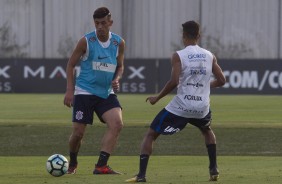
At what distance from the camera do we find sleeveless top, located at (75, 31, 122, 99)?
483 inches

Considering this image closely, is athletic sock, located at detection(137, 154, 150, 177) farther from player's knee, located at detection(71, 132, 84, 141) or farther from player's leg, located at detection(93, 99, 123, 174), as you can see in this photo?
player's knee, located at detection(71, 132, 84, 141)

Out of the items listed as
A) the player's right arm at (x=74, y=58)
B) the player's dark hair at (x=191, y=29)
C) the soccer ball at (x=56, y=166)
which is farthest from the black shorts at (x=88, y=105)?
the player's dark hair at (x=191, y=29)

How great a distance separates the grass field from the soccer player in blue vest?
1.59ft

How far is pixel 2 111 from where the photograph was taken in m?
29.2

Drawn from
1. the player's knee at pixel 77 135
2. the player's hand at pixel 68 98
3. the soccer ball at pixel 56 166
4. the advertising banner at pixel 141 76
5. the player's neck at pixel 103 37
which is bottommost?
the advertising banner at pixel 141 76

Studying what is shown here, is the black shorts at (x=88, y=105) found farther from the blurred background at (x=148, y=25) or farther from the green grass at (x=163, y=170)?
the blurred background at (x=148, y=25)

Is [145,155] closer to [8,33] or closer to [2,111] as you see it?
[2,111]

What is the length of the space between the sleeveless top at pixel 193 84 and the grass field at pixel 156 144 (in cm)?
80

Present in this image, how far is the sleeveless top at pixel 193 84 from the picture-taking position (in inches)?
436

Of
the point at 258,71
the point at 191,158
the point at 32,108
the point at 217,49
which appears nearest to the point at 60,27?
the point at 217,49

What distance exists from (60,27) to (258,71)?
15248 mm

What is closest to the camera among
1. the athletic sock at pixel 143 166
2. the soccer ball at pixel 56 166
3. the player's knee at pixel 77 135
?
the athletic sock at pixel 143 166

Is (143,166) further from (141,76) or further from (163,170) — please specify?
(141,76)

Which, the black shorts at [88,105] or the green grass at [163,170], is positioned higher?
the black shorts at [88,105]
